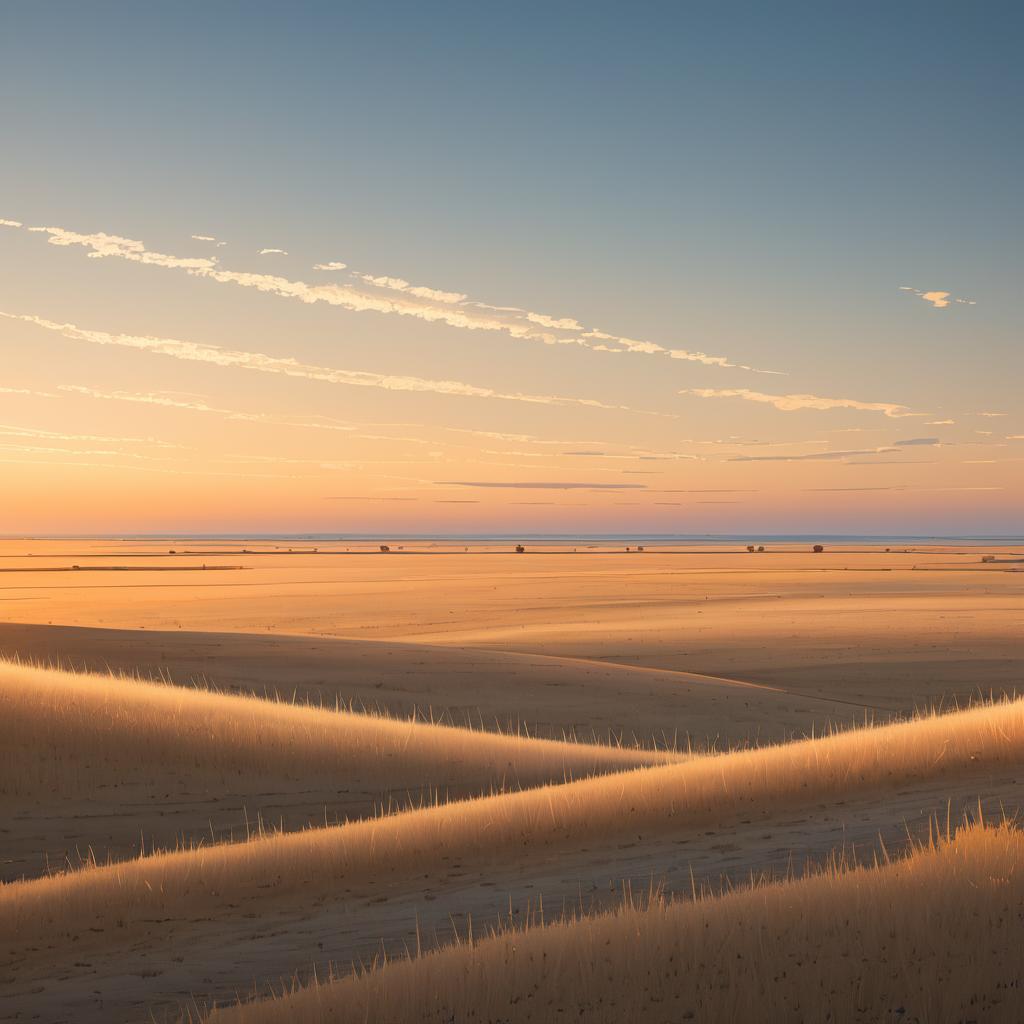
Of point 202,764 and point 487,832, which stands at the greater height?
point 487,832

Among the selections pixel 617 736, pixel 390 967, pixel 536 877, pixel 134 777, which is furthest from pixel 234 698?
pixel 390 967

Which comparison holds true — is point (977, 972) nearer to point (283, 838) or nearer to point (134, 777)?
point (283, 838)

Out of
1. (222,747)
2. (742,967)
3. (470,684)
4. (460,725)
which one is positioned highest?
(742,967)

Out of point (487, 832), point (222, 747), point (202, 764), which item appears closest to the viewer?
point (487, 832)

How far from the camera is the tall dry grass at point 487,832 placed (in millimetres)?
8031

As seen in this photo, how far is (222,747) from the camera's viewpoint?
14594 mm

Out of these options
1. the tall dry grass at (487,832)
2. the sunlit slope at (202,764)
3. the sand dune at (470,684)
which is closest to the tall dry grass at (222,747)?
the sunlit slope at (202,764)

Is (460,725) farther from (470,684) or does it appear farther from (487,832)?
(487,832)

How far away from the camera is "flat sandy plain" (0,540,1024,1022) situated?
6953mm

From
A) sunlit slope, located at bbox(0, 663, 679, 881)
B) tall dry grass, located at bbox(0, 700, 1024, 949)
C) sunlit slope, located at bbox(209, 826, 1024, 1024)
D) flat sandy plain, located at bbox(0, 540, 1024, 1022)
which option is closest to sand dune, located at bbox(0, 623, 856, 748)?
flat sandy plain, located at bbox(0, 540, 1024, 1022)

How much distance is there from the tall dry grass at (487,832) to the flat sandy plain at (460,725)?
0.14 m

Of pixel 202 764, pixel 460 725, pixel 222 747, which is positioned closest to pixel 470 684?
pixel 460 725

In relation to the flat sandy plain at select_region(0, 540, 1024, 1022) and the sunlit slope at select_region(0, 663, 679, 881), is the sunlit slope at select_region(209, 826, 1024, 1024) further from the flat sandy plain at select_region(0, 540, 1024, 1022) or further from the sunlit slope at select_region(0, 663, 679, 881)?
the sunlit slope at select_region(0, 663, 679, 881)

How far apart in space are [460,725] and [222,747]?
17.2 ft
